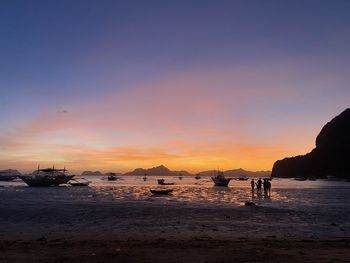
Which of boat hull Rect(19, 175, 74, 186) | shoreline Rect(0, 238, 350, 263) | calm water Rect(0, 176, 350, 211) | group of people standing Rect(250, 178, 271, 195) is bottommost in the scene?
shoreline Rect(0, 238, 350, 263)

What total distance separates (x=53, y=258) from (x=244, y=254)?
8096 millimetres

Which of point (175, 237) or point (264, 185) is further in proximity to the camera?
point (264, 185)

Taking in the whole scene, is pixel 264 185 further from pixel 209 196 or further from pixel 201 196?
pixel 201 196

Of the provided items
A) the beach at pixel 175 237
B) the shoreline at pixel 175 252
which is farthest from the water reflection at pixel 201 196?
the shoreline at pixel 175 252

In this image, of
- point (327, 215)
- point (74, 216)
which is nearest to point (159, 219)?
point (74, 216)

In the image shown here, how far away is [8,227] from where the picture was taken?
101 ft

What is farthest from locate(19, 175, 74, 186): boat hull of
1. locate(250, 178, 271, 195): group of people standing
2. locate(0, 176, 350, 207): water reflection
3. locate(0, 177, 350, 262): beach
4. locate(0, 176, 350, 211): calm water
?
locate(0, 177, 350, 262): beach

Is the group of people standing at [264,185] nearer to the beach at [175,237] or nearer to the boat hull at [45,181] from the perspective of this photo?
the beach at [175,237]

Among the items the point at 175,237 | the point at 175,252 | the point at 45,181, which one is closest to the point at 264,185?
the point at 175,237

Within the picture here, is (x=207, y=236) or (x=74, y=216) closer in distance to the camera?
(x=207, y=236)

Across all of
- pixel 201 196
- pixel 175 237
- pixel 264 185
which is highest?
pixel 264 185

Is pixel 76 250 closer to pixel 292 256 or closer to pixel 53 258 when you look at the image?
pixel 53 258

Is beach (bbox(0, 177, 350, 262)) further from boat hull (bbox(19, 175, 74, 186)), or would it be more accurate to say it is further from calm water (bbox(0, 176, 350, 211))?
boat hull (bbox(19, 175, 74, 186))

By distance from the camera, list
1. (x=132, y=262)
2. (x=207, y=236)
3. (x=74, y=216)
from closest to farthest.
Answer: (x=132, y=262) → (x=207, y=236) → (x=74, y=216)
